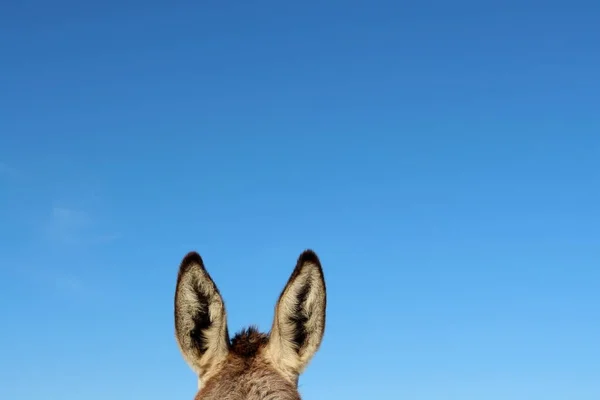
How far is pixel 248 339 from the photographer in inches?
292

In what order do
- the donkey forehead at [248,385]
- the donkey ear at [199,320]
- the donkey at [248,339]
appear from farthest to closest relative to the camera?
the donkey ear at [199,320] < the donkey at [248,339] < the donkey forehead at [248,385]

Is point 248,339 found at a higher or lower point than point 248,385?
higher

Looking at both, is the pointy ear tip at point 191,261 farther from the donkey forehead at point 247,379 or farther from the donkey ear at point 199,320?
the donkey forehead at point 247,379

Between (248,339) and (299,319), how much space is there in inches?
24.9

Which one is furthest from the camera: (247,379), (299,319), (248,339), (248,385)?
(248,339)

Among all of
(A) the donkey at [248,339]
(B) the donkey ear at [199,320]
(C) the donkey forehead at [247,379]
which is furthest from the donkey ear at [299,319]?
(B) the donkey ear at [199,320]

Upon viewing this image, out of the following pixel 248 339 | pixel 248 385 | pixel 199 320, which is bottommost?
pixel 248 385

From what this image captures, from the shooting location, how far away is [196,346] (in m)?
7.23

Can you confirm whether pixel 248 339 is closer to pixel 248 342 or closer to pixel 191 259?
pixel 248 342

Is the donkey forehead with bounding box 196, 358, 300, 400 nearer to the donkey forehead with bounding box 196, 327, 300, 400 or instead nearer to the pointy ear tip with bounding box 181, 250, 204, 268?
the donkey forehead with bounding box 196, 327, 300, 400

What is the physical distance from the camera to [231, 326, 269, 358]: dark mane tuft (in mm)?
7195

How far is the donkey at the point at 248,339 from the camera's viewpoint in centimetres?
685

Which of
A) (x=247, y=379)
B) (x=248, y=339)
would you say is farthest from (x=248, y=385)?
(x=248, y=339)

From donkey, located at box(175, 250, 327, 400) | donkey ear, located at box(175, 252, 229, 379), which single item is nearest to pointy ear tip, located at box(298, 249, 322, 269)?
donkey, located at box(175, 250, 327, 400)
